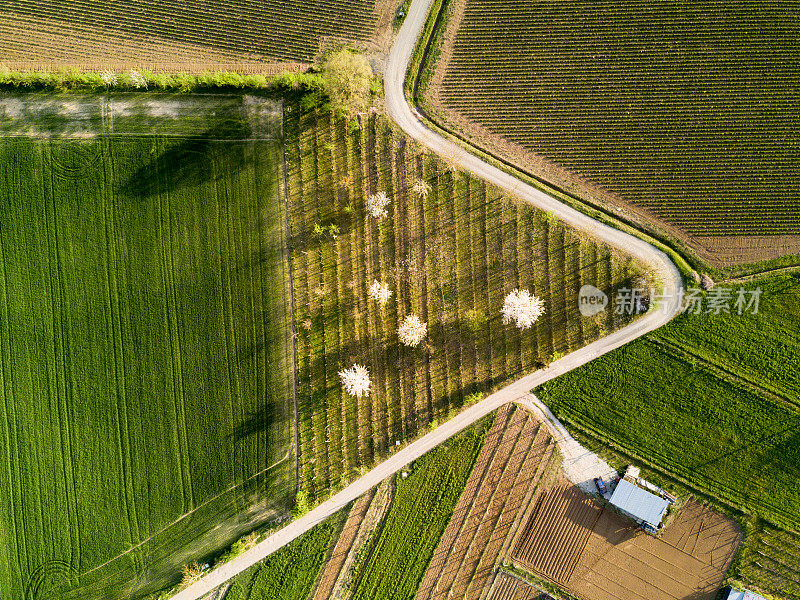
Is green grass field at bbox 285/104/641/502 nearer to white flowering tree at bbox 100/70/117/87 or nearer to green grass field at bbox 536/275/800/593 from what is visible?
green grass field at bbox 536/275/800/593

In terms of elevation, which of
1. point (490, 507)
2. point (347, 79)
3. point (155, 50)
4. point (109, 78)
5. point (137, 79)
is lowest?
point (490, 507)

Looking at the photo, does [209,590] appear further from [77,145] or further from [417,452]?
[77,145]

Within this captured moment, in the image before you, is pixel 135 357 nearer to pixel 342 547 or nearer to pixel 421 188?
pixel 342 547

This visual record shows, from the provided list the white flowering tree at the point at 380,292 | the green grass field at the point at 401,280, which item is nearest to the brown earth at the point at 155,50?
the green grass field at the point at 401,280

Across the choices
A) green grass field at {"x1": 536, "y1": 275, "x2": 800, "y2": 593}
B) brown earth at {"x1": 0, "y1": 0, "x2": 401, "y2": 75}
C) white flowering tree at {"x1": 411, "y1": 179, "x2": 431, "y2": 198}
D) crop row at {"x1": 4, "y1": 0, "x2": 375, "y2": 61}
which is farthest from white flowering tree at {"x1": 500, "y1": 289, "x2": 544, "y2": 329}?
crop row at {"x1": 4, "y1": 0, "x2": 375, "y2": 61}

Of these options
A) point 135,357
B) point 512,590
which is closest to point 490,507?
point 512,590

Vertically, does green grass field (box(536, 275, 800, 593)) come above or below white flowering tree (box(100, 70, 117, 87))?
below

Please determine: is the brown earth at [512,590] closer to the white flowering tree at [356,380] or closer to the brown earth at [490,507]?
the brown earth at [490,507]
